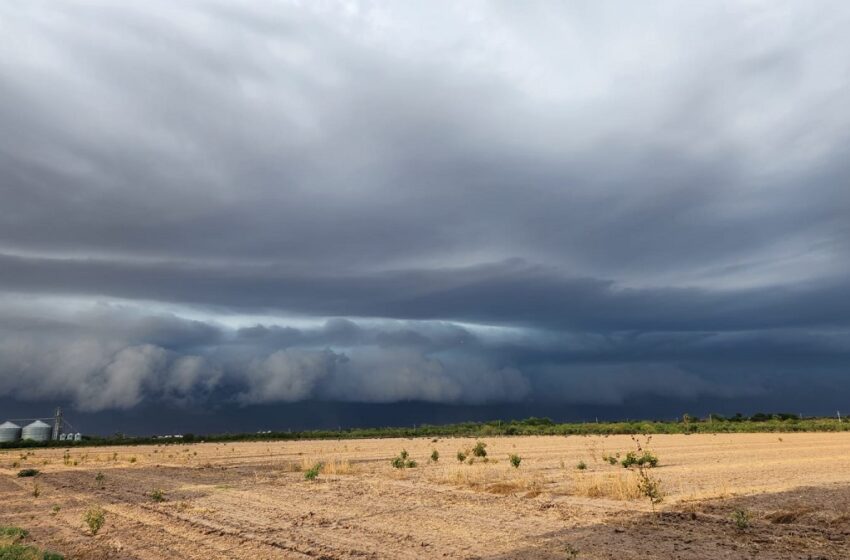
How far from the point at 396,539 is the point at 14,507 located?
18.2m

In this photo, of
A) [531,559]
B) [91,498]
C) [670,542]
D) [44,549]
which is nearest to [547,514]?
[670,542]

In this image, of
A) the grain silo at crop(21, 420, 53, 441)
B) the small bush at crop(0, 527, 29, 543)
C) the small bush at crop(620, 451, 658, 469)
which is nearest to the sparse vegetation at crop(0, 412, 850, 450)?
the grain silo at crop(21, 420, 53, 441)

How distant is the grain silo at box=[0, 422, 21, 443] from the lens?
126 m

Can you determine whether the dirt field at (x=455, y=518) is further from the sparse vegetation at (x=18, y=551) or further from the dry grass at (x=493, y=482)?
the sparse vegetation at (x=18, y=551)

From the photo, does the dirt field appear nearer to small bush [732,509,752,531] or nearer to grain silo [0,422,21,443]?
small bush [732,509,752,531]

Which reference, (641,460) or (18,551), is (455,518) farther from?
(18,551)

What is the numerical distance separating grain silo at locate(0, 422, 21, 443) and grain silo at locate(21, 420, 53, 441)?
108cm

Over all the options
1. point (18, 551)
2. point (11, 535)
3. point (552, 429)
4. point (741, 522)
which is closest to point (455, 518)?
point (741, 522)

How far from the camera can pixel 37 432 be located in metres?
131

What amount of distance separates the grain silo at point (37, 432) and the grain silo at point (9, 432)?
108 cm

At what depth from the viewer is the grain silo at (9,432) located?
12593cm

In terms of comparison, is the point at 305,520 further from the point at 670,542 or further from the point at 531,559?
the point at 670,542

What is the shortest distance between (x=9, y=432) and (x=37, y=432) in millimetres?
5051

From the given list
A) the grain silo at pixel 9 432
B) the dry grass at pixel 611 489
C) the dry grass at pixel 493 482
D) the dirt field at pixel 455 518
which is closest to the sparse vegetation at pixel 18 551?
the dirt field at pixel 455 518
